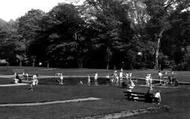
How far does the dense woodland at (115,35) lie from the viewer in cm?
7750

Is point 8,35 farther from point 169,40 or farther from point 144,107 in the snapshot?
point 144,107

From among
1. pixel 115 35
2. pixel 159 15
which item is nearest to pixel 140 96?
pixel 115 35

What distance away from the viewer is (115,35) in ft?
249

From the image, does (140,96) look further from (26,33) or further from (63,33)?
(26,33)

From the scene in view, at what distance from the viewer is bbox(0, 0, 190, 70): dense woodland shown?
77.5 metres

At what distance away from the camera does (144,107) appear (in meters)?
23.3

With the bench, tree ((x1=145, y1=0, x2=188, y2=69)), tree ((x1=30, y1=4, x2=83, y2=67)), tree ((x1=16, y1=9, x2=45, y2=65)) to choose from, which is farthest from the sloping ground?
tree ((x1=16, y1=9, x2=45, y2=65))

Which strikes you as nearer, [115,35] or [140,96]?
[140,96]

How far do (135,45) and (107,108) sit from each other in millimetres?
56529

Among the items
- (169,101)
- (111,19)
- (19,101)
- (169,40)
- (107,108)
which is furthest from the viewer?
(169,40)

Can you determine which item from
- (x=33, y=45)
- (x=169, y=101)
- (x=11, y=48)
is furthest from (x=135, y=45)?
(x=169, y=101)

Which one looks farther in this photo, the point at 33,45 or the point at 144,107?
the point at 33,45

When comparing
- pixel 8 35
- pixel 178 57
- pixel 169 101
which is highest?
pixel 8 35

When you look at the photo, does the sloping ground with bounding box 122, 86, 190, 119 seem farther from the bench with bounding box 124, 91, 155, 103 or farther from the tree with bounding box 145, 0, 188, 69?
the tree with bounding box 145, 0, 188, 69
